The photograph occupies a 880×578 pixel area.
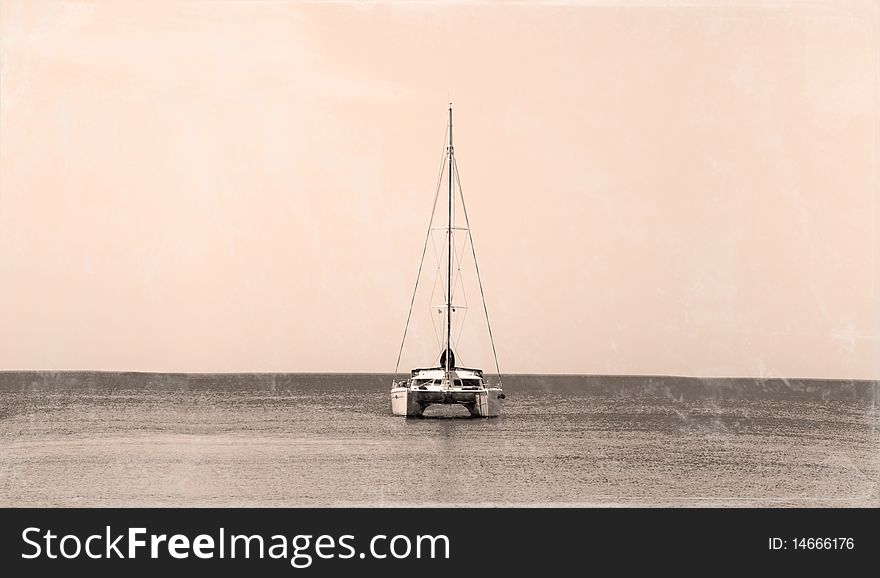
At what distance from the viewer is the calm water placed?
19922 mm

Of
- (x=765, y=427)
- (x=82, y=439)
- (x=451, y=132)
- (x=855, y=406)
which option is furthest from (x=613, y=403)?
(x=451, y=132)

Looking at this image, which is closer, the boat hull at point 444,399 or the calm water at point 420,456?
the calm water at point 420,456

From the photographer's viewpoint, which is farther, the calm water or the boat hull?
the boat hull

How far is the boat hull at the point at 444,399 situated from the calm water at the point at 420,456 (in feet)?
1.72

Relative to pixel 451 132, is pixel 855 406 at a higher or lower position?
lower

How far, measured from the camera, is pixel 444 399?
103 feet

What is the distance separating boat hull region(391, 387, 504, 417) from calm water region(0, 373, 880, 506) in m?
0.52

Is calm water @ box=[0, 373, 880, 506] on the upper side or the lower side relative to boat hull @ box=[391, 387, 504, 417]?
lower

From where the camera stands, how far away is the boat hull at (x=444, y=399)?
31438mm

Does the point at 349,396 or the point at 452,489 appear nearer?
the point at 452,489

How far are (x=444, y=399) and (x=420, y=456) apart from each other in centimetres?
613
